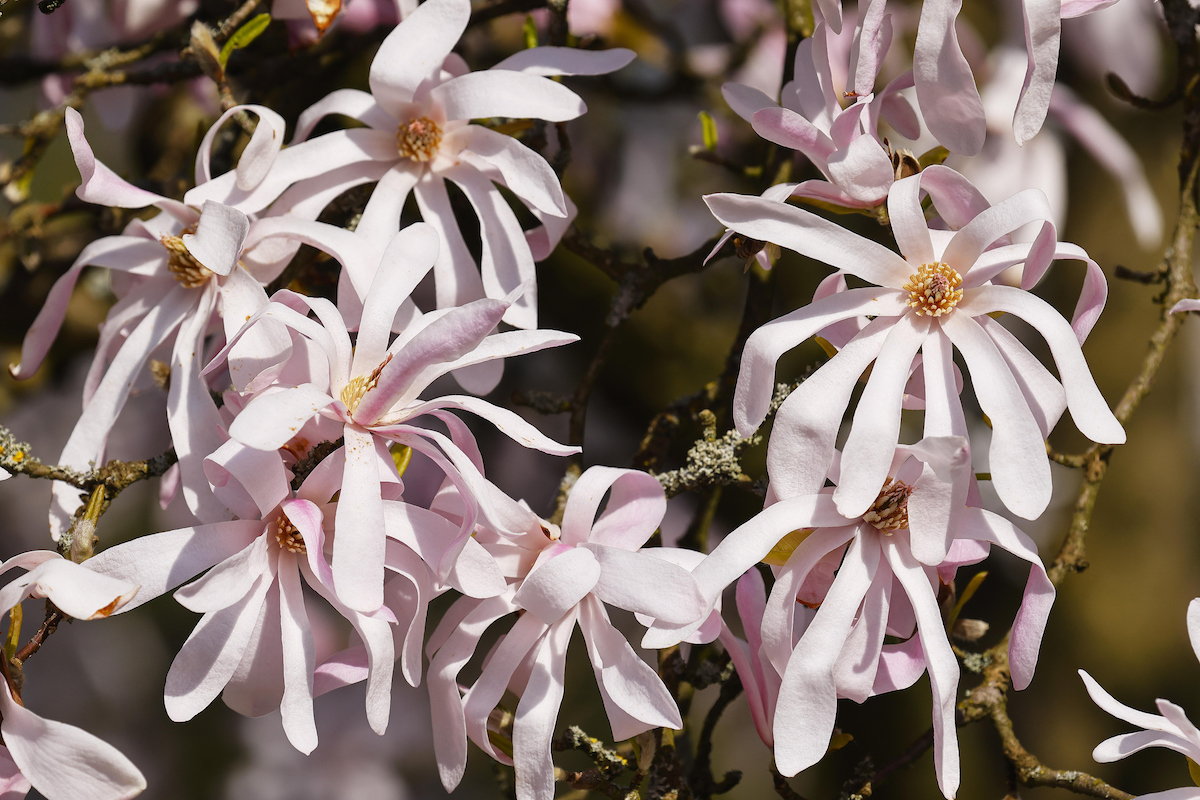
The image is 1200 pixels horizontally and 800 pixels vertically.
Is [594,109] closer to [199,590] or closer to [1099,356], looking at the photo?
[1099,356]

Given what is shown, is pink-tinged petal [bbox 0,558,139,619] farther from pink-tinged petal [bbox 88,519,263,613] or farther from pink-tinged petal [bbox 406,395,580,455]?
pink-tinged petal [bbox 406,395,580,455]

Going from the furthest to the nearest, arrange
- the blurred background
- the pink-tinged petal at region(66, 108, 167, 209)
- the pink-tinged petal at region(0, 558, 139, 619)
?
the blurred background
the pink-tinged petal at region(66, 108, 167, 209)
the pink-tinged petal at region(0, 558, 139, 619)

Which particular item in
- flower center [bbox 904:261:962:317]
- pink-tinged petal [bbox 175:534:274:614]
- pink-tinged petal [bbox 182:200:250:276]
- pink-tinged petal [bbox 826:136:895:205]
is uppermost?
pink-tinged petal [bbox 826:136:895:205]

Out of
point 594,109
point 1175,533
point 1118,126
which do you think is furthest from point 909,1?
point 1175,533

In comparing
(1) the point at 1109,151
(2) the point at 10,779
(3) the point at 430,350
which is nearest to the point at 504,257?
(3) the point at 430,350

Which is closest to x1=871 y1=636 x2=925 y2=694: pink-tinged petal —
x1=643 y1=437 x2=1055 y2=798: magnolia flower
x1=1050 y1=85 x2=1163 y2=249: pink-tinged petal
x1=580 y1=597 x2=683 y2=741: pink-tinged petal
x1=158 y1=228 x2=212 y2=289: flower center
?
x1=643 y1=437 x2=1055 y2=798: magnolia flower

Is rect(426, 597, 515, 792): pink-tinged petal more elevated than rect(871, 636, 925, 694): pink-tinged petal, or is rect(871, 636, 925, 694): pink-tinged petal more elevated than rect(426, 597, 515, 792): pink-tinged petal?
rect(871, 636, 925, 694): pink-tinged petal

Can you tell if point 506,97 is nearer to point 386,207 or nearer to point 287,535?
point 386,207
